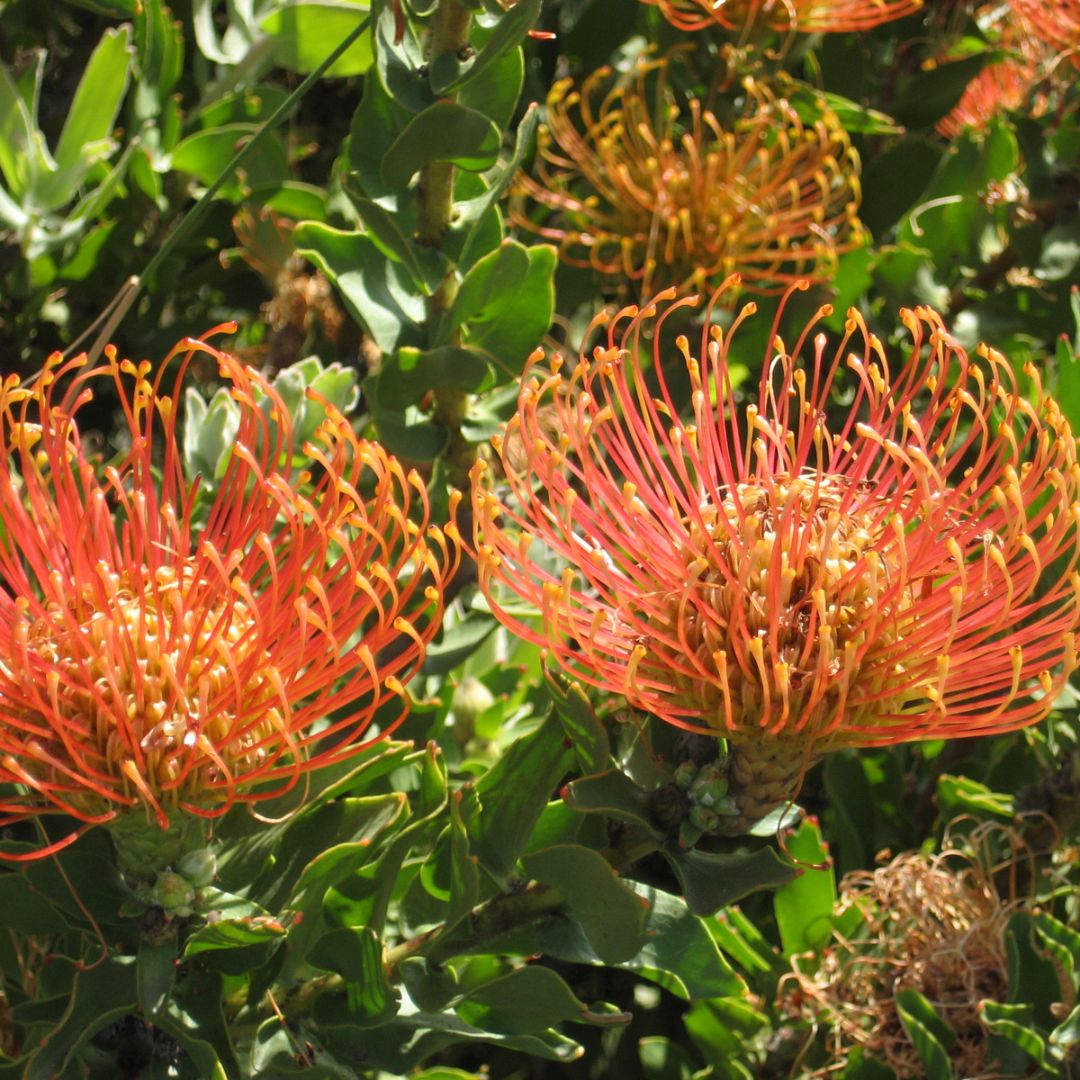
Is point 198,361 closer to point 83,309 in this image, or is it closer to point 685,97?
point 83,309

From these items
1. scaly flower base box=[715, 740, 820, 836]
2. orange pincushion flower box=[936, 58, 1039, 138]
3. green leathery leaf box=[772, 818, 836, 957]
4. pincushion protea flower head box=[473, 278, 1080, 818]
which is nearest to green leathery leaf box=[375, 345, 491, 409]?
pincushion protea flower head box=[473, 278, 1080, 818]

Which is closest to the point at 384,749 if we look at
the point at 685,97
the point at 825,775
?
the point at 825,775

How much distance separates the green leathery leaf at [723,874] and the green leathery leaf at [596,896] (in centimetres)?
4

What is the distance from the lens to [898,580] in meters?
0.71

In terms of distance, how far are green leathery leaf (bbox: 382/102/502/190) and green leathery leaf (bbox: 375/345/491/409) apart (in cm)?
12

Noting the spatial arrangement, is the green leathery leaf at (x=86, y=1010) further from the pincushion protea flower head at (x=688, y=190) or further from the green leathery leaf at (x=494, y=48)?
the pincushion protea flower head at (x=688, y=190)

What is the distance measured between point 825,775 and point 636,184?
0.71 m

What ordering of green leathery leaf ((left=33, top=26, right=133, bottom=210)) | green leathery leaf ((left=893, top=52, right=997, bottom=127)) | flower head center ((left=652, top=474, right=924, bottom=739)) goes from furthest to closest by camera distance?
green leathery leaf ((left=893, top=52, right=997, bottom=127)) < green leathery leaf ((left=33, top=26, right=133, bottom=210)) < flower head center ((left=652, top=474, right=924, bottom=739))

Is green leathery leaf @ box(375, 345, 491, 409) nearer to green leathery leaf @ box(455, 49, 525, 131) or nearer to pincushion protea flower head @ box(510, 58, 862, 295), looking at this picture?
green leathery leaf @ box(455, 49, 525, 131)

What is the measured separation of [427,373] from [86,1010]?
1.48 ft

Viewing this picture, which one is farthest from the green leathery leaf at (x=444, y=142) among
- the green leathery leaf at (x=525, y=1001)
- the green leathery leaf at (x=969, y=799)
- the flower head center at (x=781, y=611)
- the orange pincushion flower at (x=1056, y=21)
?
the orange pincushion flower at (x=1056, y=21)

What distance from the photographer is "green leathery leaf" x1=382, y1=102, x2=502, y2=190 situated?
84 centimetres

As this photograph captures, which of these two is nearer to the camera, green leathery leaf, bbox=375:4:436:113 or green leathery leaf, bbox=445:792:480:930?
green leathery leaf, bbox=445:792:480:930

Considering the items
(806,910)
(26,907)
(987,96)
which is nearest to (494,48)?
(26,907)
